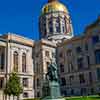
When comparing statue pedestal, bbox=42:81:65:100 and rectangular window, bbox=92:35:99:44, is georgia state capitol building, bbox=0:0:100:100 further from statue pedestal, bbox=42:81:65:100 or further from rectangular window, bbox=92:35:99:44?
statue pedestal, bbox=42:81:65:100

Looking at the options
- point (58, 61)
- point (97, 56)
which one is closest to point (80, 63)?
point (97, 56)

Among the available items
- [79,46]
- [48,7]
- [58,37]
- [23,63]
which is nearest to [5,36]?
[23,63]

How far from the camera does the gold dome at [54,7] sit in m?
91.1

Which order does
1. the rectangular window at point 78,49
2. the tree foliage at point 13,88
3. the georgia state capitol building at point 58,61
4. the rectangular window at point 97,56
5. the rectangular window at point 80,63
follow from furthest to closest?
the rectangular window at point 78,49
the rectangular window at point 80,63
the georgia state capitol building at point 58,61
the rectangular window at point 97,56
the tree foliage at point 13,88

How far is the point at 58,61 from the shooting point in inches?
2808

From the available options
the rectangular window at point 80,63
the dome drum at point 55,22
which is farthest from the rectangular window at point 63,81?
the dome drum at point 55,22

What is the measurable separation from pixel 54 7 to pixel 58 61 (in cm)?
2798

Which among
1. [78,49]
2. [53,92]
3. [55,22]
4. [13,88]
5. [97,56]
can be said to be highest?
[55,22]

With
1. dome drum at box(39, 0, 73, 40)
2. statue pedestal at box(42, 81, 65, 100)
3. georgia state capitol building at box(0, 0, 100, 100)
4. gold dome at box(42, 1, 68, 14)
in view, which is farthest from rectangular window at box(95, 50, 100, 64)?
gold dome at box(42, 1, 68, 14)

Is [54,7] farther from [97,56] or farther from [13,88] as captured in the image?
[13,88]

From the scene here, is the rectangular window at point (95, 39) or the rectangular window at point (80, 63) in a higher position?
the rectangular window at point (95, 39)

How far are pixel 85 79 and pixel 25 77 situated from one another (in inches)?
620

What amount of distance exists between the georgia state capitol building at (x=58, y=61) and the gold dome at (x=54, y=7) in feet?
75.4

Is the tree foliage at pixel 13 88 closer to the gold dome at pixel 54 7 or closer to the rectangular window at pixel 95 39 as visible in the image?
the rectangular window at pixel 95 39
